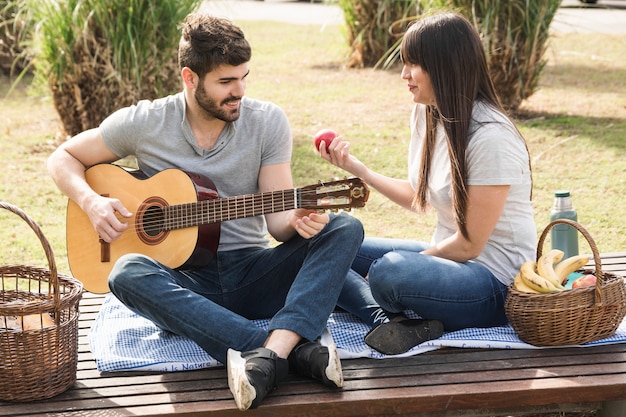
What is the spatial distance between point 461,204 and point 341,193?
1.52ft

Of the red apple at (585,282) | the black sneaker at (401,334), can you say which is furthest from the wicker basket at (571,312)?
the black sneaker at (401,334)

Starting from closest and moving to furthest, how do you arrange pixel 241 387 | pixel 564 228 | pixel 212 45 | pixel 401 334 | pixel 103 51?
pixel 241 387 → pixel 401 334 → pixel 212 45 → pixel 564 228 → pixel 103 51

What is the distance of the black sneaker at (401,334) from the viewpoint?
3467 mm

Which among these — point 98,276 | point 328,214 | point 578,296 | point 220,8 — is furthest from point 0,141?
point 578,296

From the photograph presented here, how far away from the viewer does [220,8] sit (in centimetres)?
776

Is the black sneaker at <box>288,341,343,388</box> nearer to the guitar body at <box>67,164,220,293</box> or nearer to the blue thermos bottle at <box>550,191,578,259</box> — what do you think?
the guitar body at <box>67,164,220,293</box>

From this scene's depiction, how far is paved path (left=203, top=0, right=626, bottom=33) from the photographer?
1241 cm

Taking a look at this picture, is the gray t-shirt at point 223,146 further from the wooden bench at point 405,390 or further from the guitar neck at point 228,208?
the wooden bench at point 405,390

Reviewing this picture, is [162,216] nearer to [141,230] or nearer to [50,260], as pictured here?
[141,230]

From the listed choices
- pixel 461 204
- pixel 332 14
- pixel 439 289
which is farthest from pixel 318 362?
pixel 332 14

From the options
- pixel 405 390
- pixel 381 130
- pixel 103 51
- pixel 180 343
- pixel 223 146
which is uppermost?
pixel 223 146

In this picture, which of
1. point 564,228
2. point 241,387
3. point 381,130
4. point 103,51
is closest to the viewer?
point 241,387

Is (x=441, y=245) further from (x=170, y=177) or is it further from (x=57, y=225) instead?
(x=57, y=225)

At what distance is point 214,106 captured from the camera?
12.3 feet
